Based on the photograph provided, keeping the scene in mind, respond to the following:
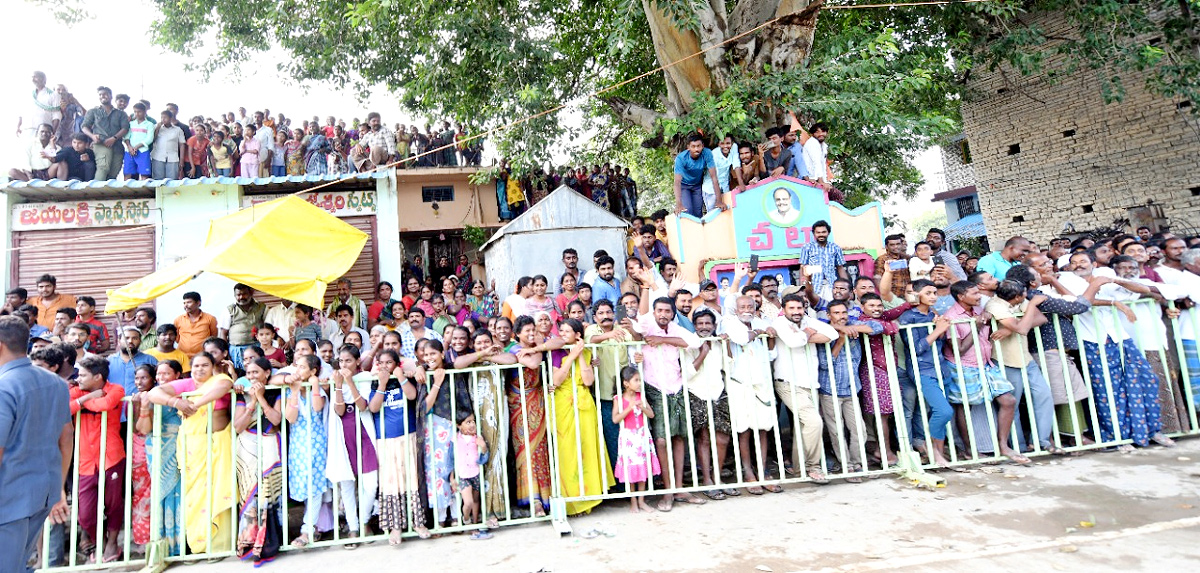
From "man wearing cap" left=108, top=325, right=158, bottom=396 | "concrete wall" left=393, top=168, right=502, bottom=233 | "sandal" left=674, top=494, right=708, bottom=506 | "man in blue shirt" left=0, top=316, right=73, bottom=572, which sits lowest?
"sandal" left=674, top=494, right=708, bottom=506

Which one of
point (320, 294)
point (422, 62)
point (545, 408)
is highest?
point (422, 62)

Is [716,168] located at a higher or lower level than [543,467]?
higher

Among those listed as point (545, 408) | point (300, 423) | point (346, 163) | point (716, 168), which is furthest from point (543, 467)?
point (346, 163)

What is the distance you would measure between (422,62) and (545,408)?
763 centimetres

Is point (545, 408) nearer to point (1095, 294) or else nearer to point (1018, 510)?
point (1018, 510)

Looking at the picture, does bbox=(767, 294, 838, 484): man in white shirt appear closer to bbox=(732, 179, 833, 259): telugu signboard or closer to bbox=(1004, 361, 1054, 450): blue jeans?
bbox=(1004, 361, 1054, 450): blue jeans

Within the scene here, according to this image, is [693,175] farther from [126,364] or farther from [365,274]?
[126,364]

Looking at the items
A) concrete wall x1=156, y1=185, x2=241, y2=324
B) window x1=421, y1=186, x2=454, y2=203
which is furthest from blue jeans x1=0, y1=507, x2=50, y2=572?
window x1=421, y1=186, x2=454, y2=203

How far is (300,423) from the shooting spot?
410cm

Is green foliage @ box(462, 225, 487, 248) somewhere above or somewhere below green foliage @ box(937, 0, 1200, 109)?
below

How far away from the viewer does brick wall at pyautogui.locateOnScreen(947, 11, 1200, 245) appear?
1171 cm

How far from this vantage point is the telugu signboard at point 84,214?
7.97 m

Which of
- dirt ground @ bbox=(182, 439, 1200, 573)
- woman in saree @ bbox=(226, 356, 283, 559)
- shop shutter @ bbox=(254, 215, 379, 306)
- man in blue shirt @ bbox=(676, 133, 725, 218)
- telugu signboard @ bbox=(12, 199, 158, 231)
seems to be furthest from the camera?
shop shutter @ bbox=(254, 215, 379, 306)

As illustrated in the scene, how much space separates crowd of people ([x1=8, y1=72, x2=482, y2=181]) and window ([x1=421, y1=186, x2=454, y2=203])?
158cm
